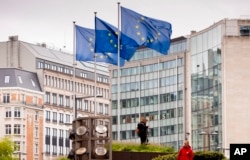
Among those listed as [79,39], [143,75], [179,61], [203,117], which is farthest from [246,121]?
[79,39]

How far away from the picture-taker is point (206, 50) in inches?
6009

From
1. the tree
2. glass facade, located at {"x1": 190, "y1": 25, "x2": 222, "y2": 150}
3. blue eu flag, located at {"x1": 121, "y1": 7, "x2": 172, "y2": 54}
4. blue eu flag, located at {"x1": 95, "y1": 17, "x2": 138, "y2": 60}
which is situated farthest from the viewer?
the tree

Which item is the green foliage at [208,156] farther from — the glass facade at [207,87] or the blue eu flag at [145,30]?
the glass facade at [207,87]

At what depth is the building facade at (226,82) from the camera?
148125 millimetres

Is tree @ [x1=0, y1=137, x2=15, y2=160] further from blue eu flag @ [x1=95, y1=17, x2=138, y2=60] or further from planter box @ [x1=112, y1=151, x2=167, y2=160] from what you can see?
planter box @ [x1=112, y1=151, x2=167, y2=160]

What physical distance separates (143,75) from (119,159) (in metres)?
107

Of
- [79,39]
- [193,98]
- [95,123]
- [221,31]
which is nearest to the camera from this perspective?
[95,123]

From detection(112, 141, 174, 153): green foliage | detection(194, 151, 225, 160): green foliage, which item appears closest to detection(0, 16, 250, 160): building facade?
detection(112, 141, 174, 153): green foliage

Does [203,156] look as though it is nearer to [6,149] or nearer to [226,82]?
[226,82]

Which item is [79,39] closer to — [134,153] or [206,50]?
[134,153]

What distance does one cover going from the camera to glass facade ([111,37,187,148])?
16850 centimetres

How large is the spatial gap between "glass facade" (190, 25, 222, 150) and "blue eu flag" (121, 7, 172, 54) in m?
53.3

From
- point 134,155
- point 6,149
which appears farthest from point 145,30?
point 6,149

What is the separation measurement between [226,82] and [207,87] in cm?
345
